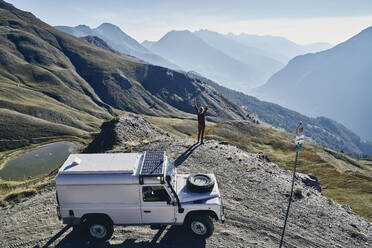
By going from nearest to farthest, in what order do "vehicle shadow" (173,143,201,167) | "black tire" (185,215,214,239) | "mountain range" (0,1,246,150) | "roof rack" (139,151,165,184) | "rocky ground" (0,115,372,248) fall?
"roof rack" (139,151,165,184) < "black tire" (185,215,214,239) < "rocky ground" (0,115,372,248) < "vehicle shadow" (173,143,201,167) < "mountain range" (0,1,246,150)

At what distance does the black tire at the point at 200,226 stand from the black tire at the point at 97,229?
3.64 meters

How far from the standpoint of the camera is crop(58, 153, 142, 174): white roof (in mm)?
10078

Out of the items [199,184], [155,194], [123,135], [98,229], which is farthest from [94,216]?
[123,135]

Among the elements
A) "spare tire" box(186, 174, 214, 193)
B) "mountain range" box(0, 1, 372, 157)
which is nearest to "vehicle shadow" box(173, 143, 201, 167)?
"spare tire" box(186, 174, 214, 193)

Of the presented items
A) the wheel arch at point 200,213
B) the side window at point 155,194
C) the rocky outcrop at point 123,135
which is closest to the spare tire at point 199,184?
the wheel arch at point 200,213

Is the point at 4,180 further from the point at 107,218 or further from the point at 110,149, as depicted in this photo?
the point at 107,218

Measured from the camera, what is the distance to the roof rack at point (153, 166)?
32.6ft

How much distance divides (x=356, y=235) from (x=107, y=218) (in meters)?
13.8

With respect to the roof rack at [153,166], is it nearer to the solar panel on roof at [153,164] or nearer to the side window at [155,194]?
the solar panel on roof at [153,164]

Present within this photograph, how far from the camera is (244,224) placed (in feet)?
41.2

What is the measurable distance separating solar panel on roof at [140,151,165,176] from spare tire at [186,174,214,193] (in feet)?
5.77

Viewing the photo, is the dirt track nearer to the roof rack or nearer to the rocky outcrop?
the roof rack

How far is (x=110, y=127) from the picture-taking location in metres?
27.5

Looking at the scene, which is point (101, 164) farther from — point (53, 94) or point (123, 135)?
point (53, 94)
